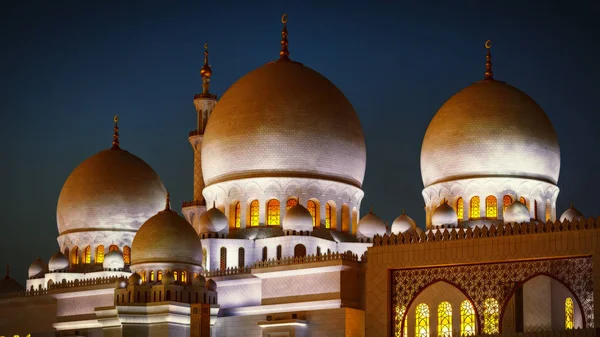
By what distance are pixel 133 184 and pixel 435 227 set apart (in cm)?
1273

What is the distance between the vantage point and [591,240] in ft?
101

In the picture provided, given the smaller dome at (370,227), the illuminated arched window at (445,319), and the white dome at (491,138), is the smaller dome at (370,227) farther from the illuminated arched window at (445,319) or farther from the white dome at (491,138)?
the illuminated arched window at (445,319)

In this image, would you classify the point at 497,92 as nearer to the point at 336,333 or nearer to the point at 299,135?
the point at 299,135

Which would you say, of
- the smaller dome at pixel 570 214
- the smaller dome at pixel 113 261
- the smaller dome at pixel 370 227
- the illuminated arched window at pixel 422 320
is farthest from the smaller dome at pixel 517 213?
the smaller dome at pixel 113 261

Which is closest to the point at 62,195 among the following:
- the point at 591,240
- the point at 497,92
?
the point at 497,92

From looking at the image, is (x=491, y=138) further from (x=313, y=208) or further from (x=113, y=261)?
(x=113, y=261)

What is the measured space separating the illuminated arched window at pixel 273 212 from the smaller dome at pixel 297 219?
5.42 ft

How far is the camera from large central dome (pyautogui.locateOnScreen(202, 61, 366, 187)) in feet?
135

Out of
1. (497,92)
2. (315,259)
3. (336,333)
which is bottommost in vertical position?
(336,333)

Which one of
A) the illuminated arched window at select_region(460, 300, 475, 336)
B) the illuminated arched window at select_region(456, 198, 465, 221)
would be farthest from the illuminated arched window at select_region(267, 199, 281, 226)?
the illuminated arched window at select_region(460, 300, 475, 336)

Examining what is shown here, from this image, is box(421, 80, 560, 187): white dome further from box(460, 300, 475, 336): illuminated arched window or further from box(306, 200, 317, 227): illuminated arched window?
box(460, 300, 475, 336): illuminated arched window

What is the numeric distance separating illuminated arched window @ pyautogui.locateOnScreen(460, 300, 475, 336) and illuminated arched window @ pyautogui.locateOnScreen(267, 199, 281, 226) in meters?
8.91

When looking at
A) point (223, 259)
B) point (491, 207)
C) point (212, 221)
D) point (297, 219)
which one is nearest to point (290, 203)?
point (297, 219)

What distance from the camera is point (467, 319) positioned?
111 ft
